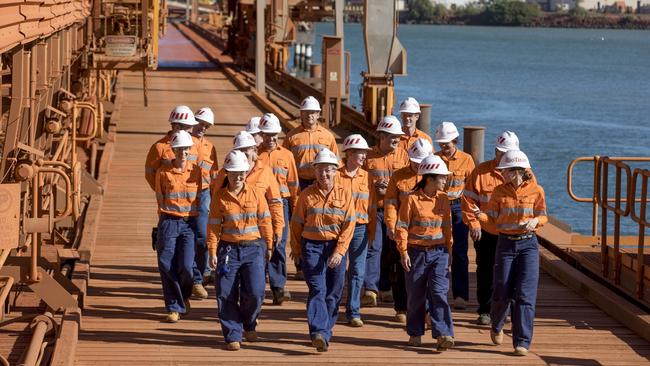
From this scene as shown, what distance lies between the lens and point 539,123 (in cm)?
7144

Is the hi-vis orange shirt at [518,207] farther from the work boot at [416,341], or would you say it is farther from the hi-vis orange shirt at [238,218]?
the hi-vis orange shirt at [238,218]

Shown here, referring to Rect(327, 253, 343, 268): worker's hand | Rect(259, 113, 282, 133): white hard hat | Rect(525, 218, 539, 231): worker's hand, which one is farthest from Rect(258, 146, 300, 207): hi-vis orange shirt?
Rect(525, 218, 539, 231): worker's hand

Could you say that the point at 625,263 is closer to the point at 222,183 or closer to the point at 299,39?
the point at 222,183

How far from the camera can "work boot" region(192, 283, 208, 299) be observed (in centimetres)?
1326

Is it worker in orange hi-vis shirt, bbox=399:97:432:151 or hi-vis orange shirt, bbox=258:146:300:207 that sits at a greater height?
worker in orange hi-vis shirt, bbox=399:97:432:151

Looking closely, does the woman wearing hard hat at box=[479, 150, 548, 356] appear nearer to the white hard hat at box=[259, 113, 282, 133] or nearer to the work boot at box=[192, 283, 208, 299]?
the white hard hat at box=[259, 113, 282, 133]

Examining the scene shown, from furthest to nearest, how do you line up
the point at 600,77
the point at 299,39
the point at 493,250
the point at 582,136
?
the point at 600,77, the point at 299,39, the point at 582,136, the point at 493,250

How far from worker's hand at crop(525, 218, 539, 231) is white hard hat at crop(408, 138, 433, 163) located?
112 cm

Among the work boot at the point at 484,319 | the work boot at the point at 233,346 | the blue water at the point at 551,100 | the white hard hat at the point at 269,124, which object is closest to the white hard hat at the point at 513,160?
the work boot at the point at 484,319

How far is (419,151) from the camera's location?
1190cm

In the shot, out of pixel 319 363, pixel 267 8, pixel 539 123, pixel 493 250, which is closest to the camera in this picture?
pixel 319 363

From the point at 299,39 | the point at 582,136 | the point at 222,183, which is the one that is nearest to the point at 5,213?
the point at 222,183

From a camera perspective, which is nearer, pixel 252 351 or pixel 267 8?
pixel 252 351

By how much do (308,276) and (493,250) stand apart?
73.1 inches
